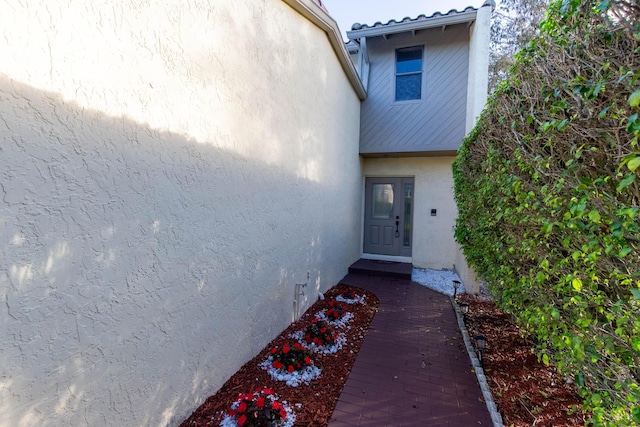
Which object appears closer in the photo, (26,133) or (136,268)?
(26,133)

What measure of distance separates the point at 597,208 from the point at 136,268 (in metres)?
2.81

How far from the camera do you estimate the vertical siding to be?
734cm

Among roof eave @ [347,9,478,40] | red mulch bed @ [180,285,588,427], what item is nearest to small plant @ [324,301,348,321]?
red mulch bed @ [180,285,588,427]

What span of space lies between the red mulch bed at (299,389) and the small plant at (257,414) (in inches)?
4.0

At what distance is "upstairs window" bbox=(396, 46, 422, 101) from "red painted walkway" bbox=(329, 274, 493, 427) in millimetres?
5757

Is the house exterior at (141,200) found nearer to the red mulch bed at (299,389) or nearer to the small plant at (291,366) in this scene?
the red mulch bed at (299,389)

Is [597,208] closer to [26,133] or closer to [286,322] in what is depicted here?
[26,133]

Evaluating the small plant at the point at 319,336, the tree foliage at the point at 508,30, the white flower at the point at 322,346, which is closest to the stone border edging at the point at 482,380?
the white flower at the point at 322,346

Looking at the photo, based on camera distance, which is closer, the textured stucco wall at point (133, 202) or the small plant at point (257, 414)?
the textured stucco wall at point (133, 202)

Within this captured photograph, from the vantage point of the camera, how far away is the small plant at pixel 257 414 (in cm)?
235

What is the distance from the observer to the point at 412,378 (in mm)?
3270

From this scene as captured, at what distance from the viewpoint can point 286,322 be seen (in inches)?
171

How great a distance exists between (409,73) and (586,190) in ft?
24.4

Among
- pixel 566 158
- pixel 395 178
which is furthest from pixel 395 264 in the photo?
pixel 566 158
